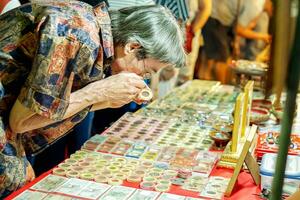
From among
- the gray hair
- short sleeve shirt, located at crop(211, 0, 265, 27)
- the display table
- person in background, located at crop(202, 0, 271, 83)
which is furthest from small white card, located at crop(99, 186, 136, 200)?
short sleeve shirt, located at crop(211, 0, 265, 27)

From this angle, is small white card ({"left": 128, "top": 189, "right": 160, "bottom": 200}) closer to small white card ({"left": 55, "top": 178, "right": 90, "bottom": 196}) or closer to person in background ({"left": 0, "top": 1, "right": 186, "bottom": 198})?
small white card ({"left": 55, "top": 178, "right": 90, "bottom": 196})

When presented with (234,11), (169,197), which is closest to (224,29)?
(234,11)

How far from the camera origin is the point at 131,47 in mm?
1695

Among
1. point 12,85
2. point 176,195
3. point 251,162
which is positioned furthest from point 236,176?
point 12,85

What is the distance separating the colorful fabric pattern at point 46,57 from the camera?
1.42 metres

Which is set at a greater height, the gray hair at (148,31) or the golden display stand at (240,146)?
the gray hair at (148,31)

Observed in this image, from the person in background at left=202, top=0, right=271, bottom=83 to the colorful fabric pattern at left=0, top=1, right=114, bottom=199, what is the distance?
3.20 m

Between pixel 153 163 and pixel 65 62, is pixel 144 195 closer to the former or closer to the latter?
pixel 153 163

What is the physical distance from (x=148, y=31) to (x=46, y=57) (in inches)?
17.1

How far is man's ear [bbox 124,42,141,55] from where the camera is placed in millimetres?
1681

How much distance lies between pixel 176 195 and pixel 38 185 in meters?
0.48

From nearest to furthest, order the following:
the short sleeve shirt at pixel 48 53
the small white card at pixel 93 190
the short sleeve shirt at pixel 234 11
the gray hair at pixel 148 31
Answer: the short sleeve shirt at pixel 48 53, the small white card at pixel 93 190, the gray hair at pixel 148 31, the short sleeve shirt at pixel 234 11

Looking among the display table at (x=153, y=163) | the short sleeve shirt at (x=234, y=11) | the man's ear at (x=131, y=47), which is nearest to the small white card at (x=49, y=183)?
the display table at (x=153, y=163)

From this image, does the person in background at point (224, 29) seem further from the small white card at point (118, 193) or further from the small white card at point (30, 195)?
the small white card at point (30, 195)
